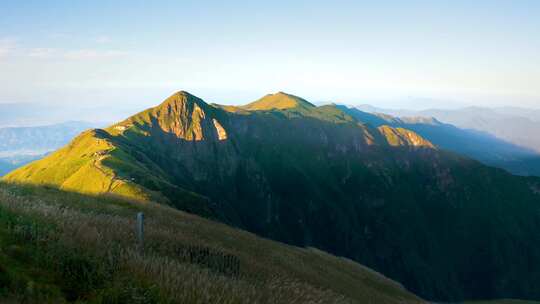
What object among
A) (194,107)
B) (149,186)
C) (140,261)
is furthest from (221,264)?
(194,107)

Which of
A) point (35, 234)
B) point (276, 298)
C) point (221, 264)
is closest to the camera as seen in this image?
point (35, 234)

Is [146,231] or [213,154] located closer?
[146,231]

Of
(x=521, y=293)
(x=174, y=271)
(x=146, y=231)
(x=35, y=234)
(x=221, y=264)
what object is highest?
(x=35, y=234)

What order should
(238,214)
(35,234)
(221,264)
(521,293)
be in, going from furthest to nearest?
(521,293) < (238,214) < (221,264) < (35,234)

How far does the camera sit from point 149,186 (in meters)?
60.3

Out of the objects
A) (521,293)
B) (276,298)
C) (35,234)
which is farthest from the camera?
(521,293)

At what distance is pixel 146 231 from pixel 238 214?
540ft

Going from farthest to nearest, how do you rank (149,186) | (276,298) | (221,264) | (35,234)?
1. (149,186)
2. (221,264)
3. (276,298)
4. (35,234)

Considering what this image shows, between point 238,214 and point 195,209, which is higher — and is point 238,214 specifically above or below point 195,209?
below

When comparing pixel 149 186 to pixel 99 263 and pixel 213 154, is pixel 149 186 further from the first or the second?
pixel 213 154

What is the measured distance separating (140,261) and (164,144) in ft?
517

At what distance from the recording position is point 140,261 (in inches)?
313

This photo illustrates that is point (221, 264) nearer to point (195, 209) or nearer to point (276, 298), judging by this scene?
point (276, 298)

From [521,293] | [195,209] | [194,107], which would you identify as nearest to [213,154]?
[194,107]
